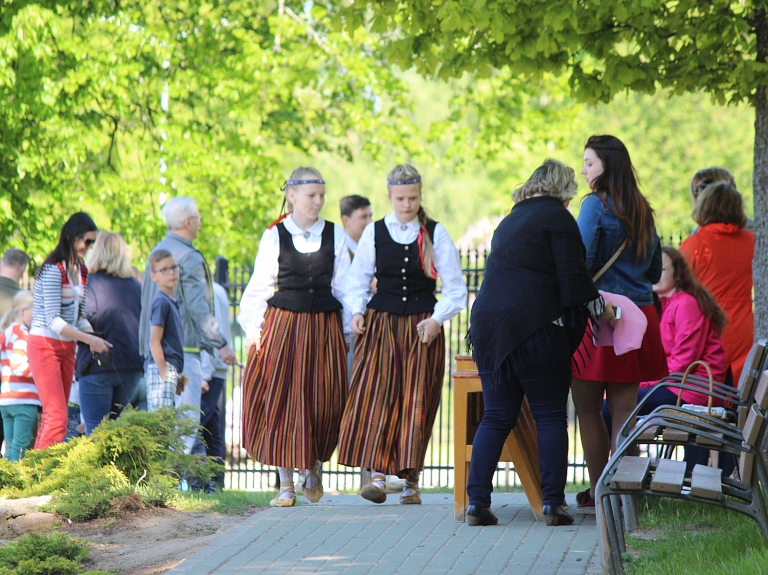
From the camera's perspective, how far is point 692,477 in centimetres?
406

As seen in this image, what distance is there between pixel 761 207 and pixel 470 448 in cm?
240

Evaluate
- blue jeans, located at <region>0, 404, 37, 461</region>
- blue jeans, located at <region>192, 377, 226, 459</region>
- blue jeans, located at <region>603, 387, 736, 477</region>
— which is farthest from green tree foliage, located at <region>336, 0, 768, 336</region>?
blue jeans, located at <region>0, 404, 37, 461</region>

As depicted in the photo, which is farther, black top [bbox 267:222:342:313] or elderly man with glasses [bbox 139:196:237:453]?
elderly man with glasses [bbox 139:196:237:453]

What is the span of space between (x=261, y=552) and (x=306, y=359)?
1.61 meters

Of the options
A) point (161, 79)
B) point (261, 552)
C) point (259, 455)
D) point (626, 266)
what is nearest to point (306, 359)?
Answer: point (259, 455)

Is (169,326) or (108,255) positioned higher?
(108,255)

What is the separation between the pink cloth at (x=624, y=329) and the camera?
17.2 ft

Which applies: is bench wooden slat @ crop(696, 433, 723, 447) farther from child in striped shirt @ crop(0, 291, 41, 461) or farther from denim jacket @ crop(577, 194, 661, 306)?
child in striped shirt @ crop(0, 291, 41, 461)

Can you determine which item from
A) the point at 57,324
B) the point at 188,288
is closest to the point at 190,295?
the point at 188,288

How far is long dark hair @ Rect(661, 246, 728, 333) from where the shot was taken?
646 centimetres

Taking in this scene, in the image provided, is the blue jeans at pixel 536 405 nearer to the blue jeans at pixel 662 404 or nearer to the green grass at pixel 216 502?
the blue jeans at pixel 662 404

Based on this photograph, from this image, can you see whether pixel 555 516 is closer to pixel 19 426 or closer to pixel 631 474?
pixel 631 474

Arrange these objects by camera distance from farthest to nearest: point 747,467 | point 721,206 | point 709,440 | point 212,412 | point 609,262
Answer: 1. point 212,412
2. point 721,206
3. point 609,262
4. point 709,440
5. point 747,467

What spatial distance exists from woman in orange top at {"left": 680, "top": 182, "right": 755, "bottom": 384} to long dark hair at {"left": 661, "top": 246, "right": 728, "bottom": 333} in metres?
0.39
